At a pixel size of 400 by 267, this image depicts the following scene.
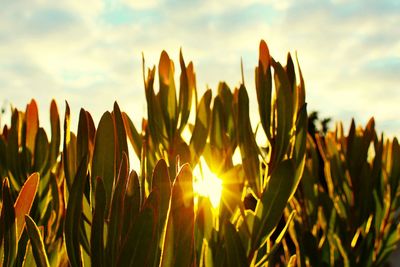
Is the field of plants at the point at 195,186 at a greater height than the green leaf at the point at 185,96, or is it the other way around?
the green leaf at the point at 185,96

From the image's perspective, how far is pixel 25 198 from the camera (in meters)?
1.32

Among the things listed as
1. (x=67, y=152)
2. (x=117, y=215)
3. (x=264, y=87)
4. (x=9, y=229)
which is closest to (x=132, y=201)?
(x=117, y=215)

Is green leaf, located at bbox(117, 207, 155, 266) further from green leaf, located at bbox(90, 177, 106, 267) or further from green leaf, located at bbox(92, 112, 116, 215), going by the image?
green leaf, located at bbox(92, 112, 116, 215)

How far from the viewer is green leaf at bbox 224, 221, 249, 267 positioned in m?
1.46

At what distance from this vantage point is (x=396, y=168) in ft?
9.60

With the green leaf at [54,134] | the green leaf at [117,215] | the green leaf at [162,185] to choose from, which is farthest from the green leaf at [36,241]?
the green leaf at [54,134]

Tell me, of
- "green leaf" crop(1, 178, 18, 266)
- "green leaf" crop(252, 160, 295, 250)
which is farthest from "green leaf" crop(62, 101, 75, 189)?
"green leaf" crop(252, 160, 295, 250)

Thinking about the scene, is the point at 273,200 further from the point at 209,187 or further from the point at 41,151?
the point at 41,151

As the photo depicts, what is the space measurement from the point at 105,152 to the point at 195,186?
0.52 meters

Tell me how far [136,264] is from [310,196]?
1757 mm

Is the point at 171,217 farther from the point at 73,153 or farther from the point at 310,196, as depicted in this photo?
the point at 310,196

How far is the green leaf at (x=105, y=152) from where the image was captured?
1323mm

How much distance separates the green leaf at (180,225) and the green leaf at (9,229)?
35 centimetres

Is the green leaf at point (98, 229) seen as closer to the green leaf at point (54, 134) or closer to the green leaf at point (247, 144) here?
the green leaf at point (247, 144)
